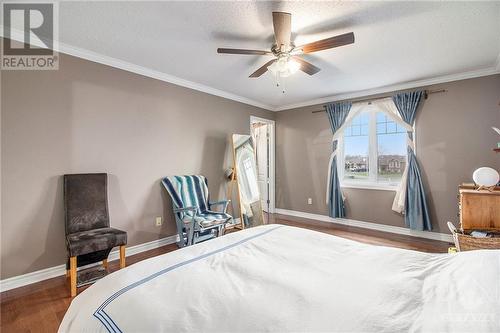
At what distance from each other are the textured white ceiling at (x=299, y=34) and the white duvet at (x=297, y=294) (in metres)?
1.97

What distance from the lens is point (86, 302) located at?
1.02 m

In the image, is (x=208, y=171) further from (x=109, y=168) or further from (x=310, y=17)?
(x=310, y=17)

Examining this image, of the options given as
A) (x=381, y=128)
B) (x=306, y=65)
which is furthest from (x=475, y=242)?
(x=306, y=65)

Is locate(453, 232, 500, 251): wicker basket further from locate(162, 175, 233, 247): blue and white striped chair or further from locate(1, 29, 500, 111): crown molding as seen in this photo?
locate(162, 175, 233, 247): blue and white striped chair

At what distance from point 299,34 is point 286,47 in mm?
300

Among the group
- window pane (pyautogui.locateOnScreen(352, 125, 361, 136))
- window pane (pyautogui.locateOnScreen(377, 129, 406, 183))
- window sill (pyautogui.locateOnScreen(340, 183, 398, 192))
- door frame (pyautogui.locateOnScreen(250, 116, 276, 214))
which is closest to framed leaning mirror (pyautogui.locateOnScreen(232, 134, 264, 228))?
door frame (pyautogui.locateOnScreen(250, 116, 276, 214))

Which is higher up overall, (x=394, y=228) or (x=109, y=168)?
(x=109, y=168)

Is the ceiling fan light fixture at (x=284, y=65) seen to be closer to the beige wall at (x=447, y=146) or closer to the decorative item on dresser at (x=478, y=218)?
the decorative item on dresser at (x=478, y=218)

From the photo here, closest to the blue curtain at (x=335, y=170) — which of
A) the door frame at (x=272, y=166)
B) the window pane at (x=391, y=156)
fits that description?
the window pane at (x=391, y=156)

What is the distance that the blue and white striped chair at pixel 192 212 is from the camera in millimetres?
3164

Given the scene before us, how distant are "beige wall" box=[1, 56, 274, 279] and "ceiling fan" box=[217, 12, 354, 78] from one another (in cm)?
156

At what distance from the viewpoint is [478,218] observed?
254 centimetres

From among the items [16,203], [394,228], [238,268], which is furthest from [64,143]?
[394,228]

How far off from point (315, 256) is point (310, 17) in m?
2.02
